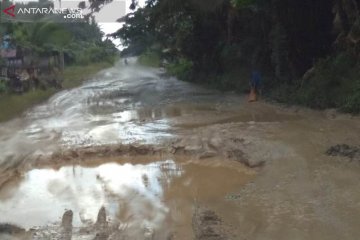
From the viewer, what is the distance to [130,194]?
7.30 metres

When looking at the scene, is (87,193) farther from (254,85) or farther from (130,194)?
(254,85)

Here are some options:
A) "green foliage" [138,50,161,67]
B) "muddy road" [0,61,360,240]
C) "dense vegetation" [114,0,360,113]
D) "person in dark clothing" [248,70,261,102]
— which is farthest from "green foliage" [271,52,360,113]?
"green foliage" [138,50,161,67]

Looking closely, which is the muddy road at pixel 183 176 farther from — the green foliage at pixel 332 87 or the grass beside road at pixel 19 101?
the grass beside road at pixel 19 101

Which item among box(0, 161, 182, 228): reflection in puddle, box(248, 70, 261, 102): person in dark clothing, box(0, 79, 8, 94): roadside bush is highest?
box(248, 70, 261, 102): person in dark clothing

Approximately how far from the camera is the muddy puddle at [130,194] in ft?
20.1

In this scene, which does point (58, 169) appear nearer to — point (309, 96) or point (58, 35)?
point (309, 96)

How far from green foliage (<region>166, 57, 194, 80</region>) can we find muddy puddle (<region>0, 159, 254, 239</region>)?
1808 centimetres

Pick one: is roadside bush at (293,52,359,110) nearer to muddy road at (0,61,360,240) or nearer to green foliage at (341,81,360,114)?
green foliage at (341,81,360,114)

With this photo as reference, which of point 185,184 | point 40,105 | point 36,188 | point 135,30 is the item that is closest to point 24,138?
point 36,188

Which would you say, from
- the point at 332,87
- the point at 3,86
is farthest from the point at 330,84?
the point at 3,86

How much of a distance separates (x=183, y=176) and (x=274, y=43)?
9.35 m

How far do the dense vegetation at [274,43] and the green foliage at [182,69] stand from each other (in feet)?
0.75

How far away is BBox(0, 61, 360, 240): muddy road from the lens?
5.71m

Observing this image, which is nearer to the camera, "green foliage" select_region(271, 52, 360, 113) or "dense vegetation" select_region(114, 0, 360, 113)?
"green foliage" select_region(271, 52, 360, 113)
